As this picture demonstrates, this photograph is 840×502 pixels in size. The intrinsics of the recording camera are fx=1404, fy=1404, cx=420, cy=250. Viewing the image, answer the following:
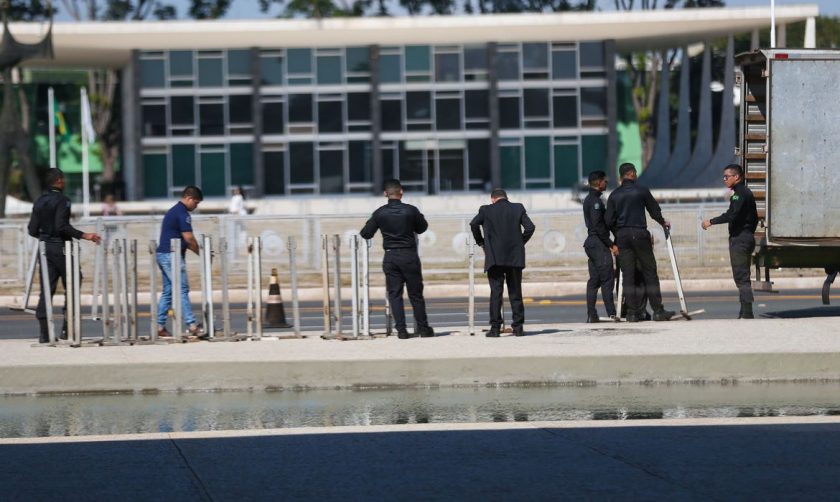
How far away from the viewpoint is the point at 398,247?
14.8m

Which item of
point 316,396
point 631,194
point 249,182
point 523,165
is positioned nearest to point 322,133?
point 249,182

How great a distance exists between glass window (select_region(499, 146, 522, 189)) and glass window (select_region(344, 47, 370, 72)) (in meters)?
7.03

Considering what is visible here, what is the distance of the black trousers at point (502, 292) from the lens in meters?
14.9

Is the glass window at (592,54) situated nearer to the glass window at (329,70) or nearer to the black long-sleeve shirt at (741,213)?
the glass window at (329,70)

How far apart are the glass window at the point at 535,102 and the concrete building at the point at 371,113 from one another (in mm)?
56

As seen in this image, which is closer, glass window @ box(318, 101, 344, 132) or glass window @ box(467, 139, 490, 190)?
glass window @ box(318, 101, 344, 132)

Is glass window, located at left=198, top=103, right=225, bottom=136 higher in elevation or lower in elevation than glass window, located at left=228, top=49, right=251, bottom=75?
lower

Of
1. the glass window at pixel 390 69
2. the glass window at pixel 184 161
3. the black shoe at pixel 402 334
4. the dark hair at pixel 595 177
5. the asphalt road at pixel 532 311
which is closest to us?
the black shoe at pixel 402 334

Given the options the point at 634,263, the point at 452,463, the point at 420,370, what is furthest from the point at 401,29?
the point at 452,463

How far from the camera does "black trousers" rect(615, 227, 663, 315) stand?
16.3m

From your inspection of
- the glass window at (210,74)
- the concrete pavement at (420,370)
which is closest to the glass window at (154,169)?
the glass window at (210,74)

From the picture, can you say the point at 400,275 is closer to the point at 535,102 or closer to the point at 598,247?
the point at 598,247

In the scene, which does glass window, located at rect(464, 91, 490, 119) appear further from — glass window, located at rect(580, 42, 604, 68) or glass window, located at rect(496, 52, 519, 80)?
glass window, located at rect(580, 42, 604, 68)

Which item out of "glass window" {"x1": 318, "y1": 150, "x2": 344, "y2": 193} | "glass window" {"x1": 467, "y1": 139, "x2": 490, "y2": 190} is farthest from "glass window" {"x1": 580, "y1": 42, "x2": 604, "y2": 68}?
"glass window" {"x1": 318, "y1": 150, "x2": 344, "y2": 193}
